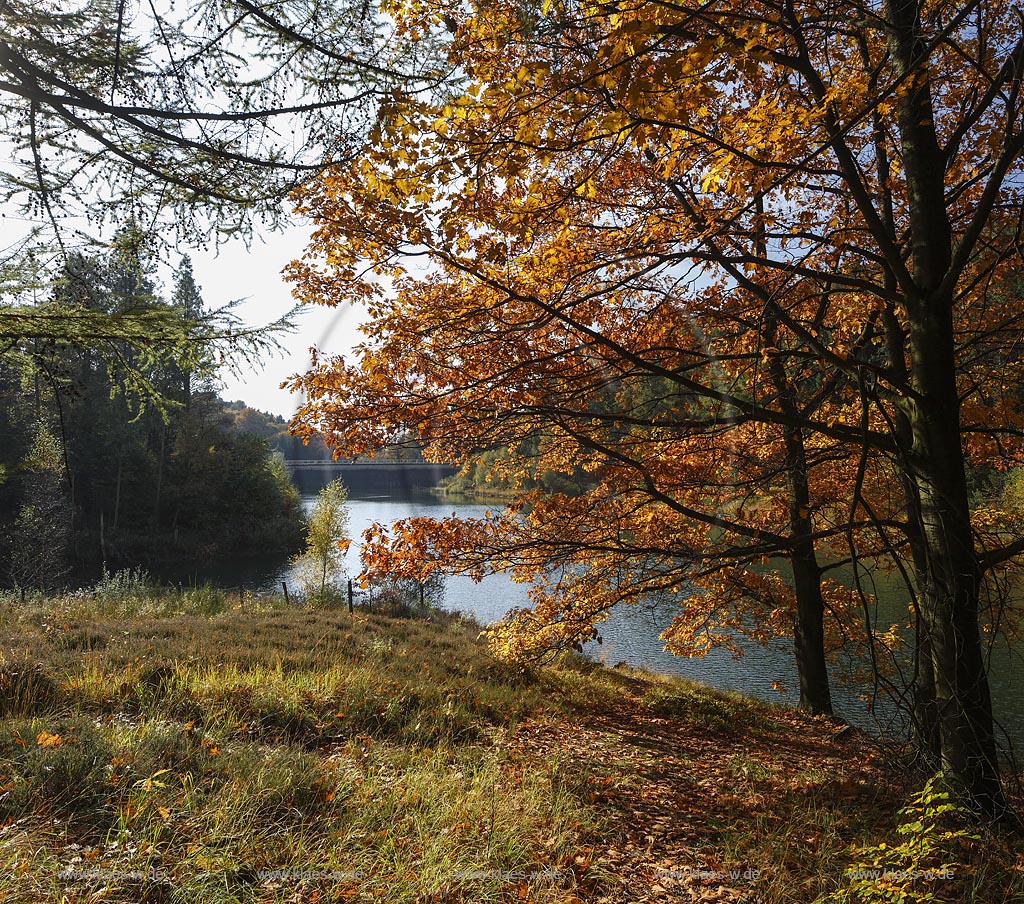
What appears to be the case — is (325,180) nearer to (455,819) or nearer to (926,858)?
(455,819)

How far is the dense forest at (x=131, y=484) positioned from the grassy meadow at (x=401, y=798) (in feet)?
64.8

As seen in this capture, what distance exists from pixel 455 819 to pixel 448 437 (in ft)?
10.6

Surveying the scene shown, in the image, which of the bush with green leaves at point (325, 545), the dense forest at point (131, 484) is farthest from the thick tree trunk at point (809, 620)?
the dense forest at point (131, 484)

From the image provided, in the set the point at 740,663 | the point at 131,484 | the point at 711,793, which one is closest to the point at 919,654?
the point at 711,793

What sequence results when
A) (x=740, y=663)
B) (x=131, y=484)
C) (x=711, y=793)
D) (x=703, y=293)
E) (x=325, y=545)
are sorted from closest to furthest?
(x=711, y=793) → (x=703, y=293) → (x=740, y=663) → (x=325, y=545) → (x=131, y=484)

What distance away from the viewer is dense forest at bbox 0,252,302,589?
24141 millimetres

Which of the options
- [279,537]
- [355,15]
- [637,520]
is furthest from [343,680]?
[279,537]

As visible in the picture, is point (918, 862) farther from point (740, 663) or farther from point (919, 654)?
point (740, 663)

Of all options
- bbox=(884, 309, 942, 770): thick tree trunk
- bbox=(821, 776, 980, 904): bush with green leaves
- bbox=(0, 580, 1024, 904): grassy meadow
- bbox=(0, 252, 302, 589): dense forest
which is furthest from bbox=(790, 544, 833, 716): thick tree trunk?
bbox=(0, 252, 302, 589): dense forest

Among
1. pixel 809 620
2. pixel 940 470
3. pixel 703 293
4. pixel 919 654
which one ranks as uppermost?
pixel 703 293

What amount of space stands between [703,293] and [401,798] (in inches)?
251

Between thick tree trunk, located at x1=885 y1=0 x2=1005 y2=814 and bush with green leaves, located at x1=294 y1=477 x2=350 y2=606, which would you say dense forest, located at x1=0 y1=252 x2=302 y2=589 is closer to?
bush with green leaves, located at x1=294 y1=477 x2=350 y2=606

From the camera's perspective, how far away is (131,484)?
38.7m

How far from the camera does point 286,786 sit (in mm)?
3988
